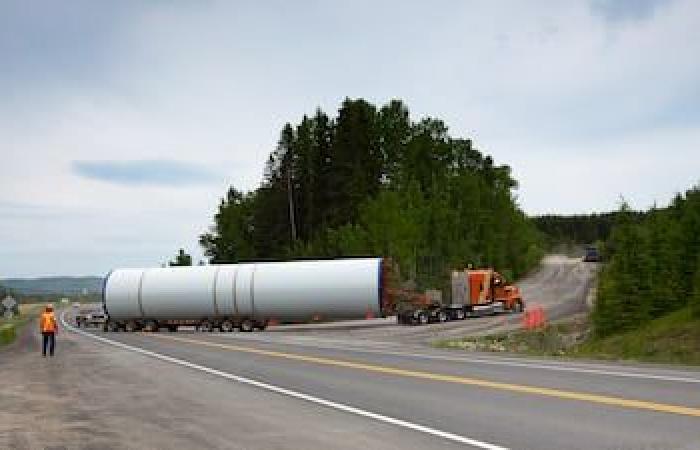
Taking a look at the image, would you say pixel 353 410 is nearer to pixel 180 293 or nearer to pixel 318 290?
pixel 318 290

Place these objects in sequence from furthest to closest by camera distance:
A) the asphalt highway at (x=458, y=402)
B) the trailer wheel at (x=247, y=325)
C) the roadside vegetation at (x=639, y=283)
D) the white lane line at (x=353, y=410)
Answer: the trailer wheel at (x=247, y=325)
the roadside vegetation at (x=639, y=283)
the asphalt highway at (x=458, y=402)
the white lane line at (x=353, y=410)

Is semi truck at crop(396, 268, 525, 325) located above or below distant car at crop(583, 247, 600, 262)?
below

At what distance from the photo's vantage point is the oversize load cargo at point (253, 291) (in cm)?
5456

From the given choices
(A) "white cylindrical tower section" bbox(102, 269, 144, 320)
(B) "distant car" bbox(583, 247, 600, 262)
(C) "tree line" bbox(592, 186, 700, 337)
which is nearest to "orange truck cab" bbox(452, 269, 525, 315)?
(C) "tree line" bbox(592, 186, 700, 337)

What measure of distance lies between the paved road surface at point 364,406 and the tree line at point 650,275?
50.9 feet

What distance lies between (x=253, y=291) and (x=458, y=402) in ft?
145

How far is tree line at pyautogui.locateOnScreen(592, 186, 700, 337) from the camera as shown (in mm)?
36562

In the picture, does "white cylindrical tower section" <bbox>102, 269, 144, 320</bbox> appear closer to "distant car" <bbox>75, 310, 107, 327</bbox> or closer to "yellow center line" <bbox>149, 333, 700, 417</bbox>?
"distant car" <bbox>75, 310, 107, 327</bbox>

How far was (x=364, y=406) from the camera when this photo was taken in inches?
539

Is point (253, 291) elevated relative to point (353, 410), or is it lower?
elevated

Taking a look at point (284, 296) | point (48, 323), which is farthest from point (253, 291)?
point (48, 323)

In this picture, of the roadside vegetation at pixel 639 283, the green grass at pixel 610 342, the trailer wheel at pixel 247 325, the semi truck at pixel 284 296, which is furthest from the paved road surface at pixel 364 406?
the trailer wheel at pixel 247 325

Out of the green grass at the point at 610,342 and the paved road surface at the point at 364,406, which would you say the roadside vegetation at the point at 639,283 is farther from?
the paved road surface at the point at 364,406

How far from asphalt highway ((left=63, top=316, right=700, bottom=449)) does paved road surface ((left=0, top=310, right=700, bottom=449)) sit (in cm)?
2
